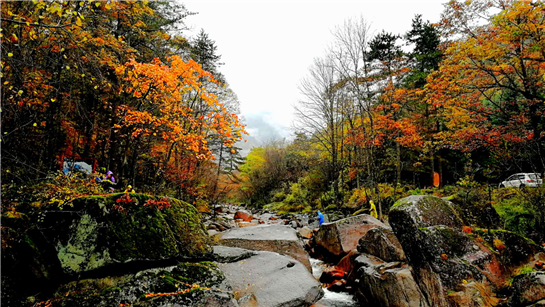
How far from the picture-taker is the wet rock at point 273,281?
496cm

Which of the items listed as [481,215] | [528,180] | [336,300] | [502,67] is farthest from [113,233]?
[528,180]

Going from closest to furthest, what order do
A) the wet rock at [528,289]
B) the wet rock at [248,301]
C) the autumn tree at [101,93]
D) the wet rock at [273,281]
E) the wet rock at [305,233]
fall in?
the wet rock at [528,289] → the wet rock at [248,301] → the autumn tree at [101,93] → the wet rock at [273,281] → the wet rock at [305,233]

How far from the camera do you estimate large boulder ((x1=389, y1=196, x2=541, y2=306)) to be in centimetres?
462

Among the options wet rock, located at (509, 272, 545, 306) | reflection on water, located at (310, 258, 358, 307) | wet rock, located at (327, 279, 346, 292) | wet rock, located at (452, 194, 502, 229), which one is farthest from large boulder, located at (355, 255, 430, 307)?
wet rock, located at (452, 194, 502, 229)

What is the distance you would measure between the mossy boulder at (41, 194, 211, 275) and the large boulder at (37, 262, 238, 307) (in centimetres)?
27

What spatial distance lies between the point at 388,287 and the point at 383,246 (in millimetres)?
1917

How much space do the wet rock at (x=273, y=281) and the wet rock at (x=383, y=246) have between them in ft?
8.06

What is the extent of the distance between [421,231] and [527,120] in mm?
7292

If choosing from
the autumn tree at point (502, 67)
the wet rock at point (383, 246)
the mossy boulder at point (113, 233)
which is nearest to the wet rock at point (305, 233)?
the wet rock at point (383, 246)

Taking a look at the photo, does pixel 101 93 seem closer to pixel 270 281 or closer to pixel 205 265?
pixel 205 265

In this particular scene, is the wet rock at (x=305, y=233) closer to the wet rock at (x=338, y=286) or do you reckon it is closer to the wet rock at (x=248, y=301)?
the wet rock at (x=338, y=286)

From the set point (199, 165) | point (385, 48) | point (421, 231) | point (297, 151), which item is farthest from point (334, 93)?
point (421, 231)

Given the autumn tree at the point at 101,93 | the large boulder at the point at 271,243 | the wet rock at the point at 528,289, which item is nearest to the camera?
the wet rock at the point at 528,289

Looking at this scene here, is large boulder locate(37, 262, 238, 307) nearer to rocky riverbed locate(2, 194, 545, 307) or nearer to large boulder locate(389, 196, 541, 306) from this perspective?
rocky riverbed locate(2, 194, 545, 307)
